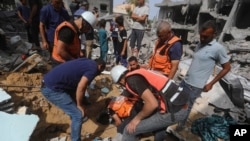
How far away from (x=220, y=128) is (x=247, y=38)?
9994mm

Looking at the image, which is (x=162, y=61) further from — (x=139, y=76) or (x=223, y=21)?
(x=223, y=21)

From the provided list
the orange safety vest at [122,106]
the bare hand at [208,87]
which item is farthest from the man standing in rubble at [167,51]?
the orange safety vest at [122,106]

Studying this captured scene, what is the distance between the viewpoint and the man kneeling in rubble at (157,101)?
2774mm

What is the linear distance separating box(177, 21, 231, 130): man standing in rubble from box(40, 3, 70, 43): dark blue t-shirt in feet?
9.35

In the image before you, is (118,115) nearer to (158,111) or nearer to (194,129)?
(158,111)

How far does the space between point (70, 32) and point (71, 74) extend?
30.3 inches

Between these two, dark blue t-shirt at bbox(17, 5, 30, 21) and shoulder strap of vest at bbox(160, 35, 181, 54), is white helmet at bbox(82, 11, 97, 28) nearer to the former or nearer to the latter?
shoulder strap of vest at bbox(160, 35, 181, 54)

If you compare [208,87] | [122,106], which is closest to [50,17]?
[122,106]

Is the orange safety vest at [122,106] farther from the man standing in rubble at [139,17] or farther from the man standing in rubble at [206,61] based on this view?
the man standing in rubble at [139,17]

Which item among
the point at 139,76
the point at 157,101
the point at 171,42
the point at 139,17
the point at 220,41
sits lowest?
the point at 220,41

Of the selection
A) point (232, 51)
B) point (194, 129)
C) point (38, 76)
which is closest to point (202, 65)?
point (194, 129)

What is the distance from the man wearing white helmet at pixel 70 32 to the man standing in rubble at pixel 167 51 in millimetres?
1127

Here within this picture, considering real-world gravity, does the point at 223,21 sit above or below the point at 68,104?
above

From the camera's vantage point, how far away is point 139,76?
272 cm
